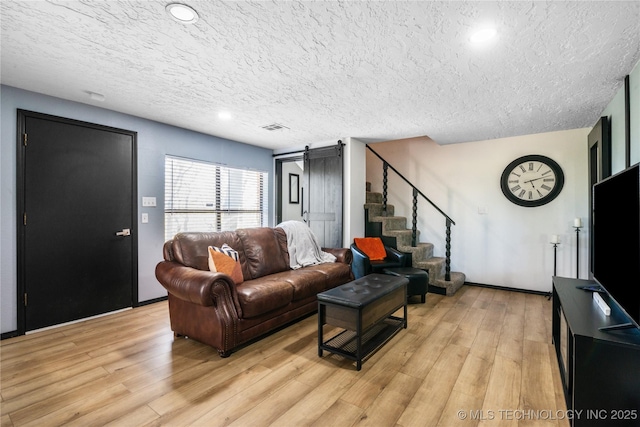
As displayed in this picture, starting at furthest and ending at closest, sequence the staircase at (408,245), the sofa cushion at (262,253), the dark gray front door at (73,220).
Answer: the staircase at (408,245)
the sofa cushion at (262,253)
the dark gray front door at (73,220)

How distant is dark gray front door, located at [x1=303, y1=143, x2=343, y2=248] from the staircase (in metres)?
0.58

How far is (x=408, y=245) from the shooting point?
4.91 m

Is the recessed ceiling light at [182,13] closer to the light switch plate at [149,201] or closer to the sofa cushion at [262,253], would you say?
the sofa cushion at [262,253]

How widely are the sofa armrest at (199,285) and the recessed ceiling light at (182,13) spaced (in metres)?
1.77

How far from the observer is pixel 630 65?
2213mm

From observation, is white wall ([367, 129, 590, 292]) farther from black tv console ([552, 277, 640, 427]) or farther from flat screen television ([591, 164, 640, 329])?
black tv console ([552, 277, 640, 427])

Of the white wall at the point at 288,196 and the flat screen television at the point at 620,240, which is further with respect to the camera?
the white wall at the point at 288,196

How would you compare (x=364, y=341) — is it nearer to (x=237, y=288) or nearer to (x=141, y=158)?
(x=237, y=288)

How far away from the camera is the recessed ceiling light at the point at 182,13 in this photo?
5.23 ft

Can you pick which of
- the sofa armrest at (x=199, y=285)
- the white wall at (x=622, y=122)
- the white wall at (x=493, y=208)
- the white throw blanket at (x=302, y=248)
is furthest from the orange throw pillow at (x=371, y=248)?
the white wall at (x=622, y=122)

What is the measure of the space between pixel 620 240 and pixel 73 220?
4582 millimetres

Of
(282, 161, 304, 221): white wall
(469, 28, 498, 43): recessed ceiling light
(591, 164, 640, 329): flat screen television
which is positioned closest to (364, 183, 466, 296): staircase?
(282, 161, 304, 221): white wall

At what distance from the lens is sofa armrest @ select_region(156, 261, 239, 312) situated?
234 cm

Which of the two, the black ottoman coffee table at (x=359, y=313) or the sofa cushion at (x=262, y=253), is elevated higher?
the sofa cushion at (x=262, y=253)
